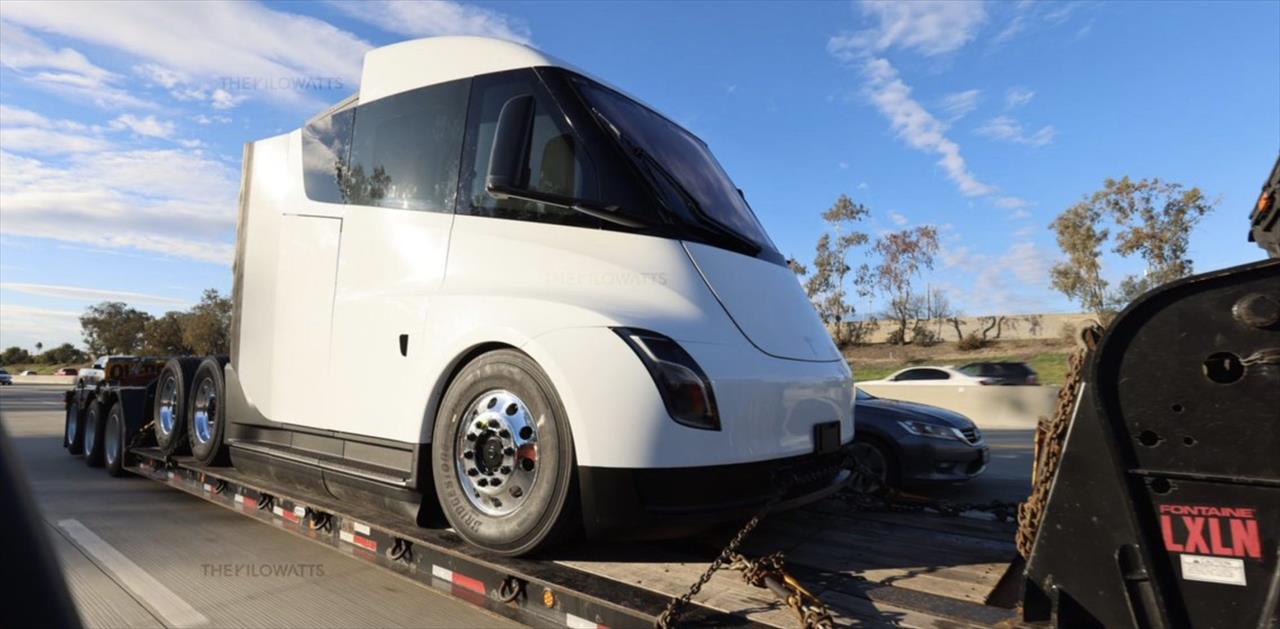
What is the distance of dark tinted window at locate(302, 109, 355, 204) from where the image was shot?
4.13 m

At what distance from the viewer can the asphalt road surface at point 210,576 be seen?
3.40 m

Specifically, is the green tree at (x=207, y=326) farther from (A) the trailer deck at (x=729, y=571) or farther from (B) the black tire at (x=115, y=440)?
(A) the trailer deck at (x=729, y=571)

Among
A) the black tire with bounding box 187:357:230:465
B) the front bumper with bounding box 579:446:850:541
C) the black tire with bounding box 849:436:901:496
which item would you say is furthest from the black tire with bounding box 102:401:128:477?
the black tire with bounding box 849:436:901:496

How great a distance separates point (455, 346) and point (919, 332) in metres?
40.0

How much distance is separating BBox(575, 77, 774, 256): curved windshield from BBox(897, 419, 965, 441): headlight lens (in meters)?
2.68

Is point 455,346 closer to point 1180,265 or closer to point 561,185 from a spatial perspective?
point 561,185

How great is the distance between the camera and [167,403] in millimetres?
6227

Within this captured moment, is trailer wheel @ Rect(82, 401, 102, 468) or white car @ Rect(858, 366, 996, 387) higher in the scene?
white car @ Rect(858, 366, 996, 387)

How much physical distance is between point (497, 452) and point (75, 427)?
9305 mm

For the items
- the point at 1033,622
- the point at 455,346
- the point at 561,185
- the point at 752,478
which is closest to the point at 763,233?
the point at 561,185

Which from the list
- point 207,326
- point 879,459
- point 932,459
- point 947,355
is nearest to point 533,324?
point 879,459

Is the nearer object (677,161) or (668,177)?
(668,177)

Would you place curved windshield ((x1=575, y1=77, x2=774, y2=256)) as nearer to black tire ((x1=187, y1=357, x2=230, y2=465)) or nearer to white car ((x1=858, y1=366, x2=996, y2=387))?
black tire ((x1=187, y1=357, x2=230, y2=465))

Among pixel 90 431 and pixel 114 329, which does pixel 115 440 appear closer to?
pixel 90 431
